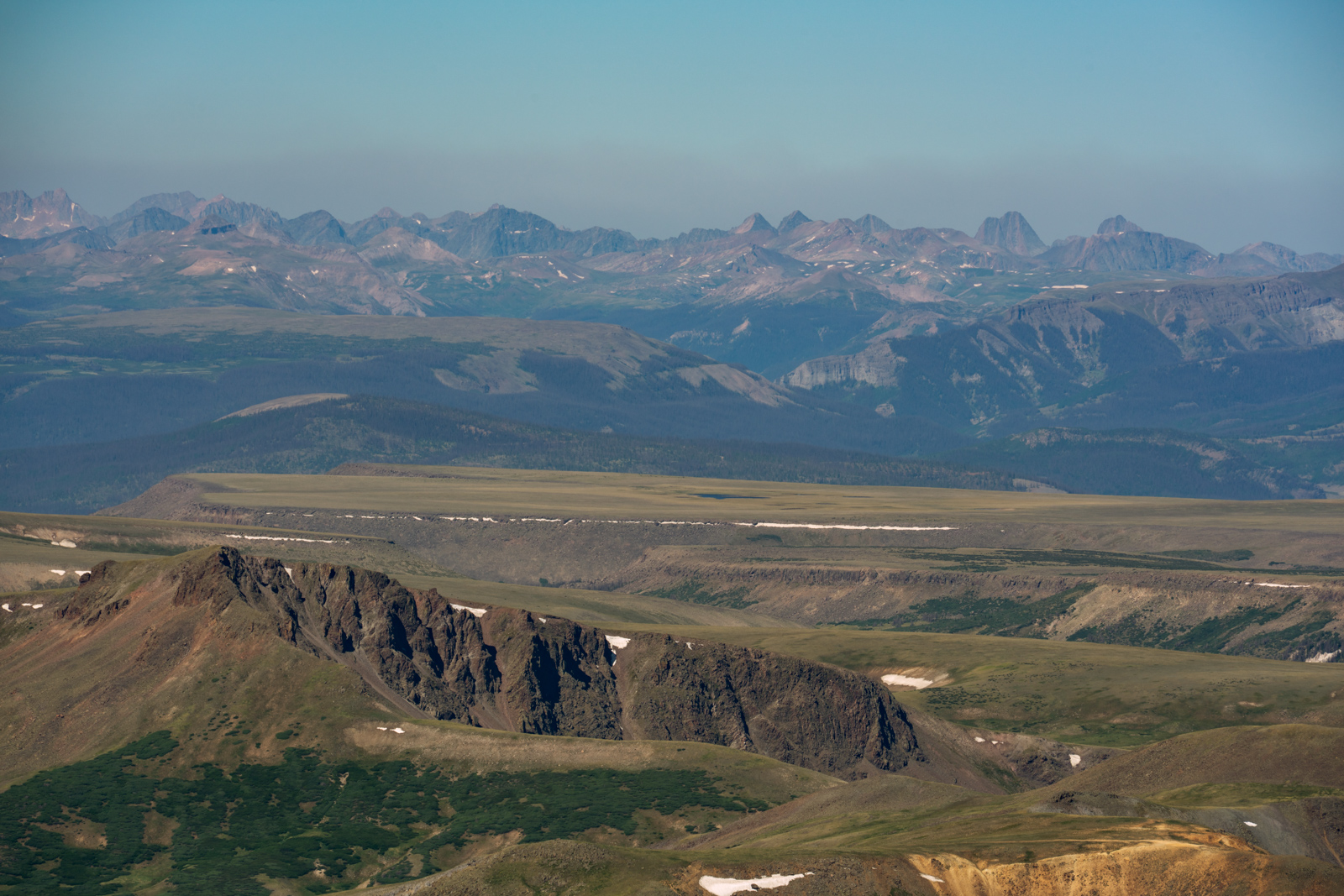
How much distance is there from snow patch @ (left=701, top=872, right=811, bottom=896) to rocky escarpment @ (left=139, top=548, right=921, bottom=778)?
77.2 m

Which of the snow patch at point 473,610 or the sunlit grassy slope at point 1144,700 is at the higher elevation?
the snow patch at point 473,610

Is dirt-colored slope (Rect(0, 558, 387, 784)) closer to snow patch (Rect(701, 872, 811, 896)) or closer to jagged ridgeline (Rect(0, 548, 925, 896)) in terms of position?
jagged ridgeline (Rect(0, 548, 925, 896))

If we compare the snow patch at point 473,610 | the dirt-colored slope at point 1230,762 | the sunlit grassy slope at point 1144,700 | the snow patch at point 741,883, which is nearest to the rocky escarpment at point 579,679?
the snow patch at point 473,610

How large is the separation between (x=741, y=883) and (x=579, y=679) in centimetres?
8849

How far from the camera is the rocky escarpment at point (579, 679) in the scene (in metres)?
154

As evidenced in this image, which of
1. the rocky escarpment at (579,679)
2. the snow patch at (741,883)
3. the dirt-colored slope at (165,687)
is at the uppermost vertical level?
the snow patch at (741,883)

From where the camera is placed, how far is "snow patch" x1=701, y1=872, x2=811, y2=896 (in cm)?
7369

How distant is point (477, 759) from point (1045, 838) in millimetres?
53509

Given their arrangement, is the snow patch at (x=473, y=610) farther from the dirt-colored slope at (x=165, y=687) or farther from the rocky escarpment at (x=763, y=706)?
the dirt-colored slope at (x=165, y=687)

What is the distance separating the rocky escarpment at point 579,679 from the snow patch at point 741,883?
77.2 m

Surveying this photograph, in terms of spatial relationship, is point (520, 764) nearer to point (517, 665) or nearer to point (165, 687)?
point (165, 687)

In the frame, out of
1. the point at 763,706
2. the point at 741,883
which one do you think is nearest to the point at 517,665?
the point at 763,706

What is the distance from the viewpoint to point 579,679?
531 ft

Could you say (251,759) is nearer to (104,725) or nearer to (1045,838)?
(104,725)
